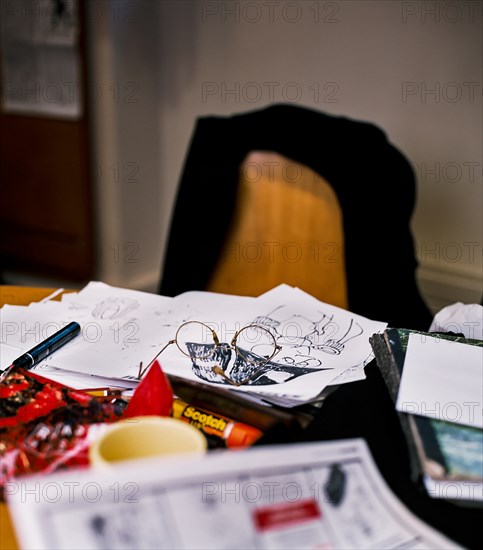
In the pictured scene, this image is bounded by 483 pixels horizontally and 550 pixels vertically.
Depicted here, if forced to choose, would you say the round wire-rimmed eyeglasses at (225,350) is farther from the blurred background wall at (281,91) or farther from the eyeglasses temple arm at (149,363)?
the blurred background wall at (281,91)

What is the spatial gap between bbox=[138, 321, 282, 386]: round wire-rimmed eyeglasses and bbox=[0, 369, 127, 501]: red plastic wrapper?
0.10 metres

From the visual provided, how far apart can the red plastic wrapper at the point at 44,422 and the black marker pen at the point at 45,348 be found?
44mm

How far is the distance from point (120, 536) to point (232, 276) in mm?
1177

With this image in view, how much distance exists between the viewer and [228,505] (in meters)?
0.48

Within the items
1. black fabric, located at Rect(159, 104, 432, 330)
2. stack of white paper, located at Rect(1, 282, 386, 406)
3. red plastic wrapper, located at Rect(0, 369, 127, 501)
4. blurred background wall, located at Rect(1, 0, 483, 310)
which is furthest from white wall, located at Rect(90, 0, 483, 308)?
red plastic wrapper, located at Rect(0, 369, 127, 501)

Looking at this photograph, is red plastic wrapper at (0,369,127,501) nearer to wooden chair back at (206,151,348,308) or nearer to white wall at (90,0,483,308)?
wooden chair back at (206,151,348,308)

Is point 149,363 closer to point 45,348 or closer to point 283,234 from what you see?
point 45,348

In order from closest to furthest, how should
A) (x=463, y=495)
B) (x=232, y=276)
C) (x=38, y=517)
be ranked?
1. (x=38, y=517)
2. (x=463, y=495)
3. (x=232, y=276)

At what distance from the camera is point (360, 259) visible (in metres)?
1.46

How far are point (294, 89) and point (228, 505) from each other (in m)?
1.94

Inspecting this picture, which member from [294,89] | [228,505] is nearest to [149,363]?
[228,505]

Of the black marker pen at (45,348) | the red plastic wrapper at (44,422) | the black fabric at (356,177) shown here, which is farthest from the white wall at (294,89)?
the red plastic wrapper at (44,422)

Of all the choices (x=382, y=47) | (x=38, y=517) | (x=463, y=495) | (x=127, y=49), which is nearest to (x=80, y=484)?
(x=38, y=517)

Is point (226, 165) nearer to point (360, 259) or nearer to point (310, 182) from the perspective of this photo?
point (310, 182)
